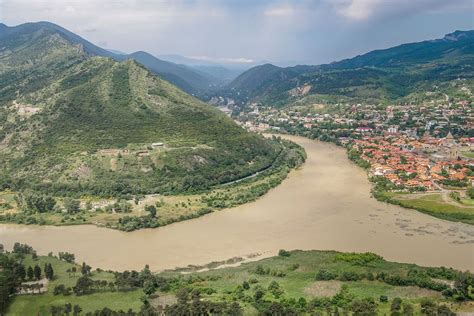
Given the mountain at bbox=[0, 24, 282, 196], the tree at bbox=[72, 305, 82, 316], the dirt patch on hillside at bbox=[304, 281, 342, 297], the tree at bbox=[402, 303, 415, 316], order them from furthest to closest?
the mountain at bbox=[0, 24, 282, 196]
the dirt patch on hillside at bbox=[304, 281, 342, 297]
the tree at bbox=[72, 305, 82, 316]
the tree at bbox=[402, 303, 415, 316]

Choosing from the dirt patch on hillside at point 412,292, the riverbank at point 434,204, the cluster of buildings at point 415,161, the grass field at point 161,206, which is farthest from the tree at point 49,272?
the cluster of buildings at point 415,161

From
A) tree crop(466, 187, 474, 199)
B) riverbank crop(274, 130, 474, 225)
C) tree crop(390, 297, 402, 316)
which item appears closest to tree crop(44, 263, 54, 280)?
tree crop(390, 297, 402, 316)

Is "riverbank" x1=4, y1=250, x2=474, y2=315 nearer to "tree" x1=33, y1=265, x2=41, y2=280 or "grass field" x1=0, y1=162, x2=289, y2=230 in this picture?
"tree" x1=33, y1=265, x2=41, y2=280

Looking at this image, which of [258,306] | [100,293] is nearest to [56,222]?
Result: [100,293]

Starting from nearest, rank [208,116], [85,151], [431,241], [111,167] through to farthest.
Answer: [431,241], [111,167], [85,151], [208,116]

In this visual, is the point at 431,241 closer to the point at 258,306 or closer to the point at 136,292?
the point at 258,306

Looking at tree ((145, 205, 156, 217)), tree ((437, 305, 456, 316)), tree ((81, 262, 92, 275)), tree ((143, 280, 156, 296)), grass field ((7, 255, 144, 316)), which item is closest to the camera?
tree ((437, 305, 456, 316))
